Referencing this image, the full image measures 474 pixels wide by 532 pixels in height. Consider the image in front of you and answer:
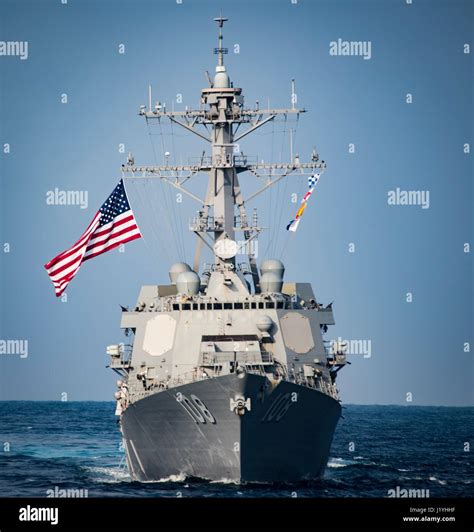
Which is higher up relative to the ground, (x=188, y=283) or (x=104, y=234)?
(x=104, y=234)

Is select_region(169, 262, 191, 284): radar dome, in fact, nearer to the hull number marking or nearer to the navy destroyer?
the navy destroyer

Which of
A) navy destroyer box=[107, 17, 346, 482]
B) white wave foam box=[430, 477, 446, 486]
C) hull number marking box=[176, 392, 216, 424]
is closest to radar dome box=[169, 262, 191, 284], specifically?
navy destroyer box=[107, 17, 346, 482]

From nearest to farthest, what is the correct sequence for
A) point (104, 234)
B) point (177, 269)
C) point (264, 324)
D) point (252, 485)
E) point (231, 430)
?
point (231, 430)
point (252, 485)
point (264, 324)
point (104, 234)
point (177, 269)

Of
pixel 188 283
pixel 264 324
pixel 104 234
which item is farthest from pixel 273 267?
pixel 104 234

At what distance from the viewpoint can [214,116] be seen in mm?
52469

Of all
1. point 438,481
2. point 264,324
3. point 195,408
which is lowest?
point 438,481

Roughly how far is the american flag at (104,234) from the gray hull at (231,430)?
17.7 feet

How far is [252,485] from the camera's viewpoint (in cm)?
4344

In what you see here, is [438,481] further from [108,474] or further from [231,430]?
[108,474]

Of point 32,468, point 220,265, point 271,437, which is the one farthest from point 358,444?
point 271,437

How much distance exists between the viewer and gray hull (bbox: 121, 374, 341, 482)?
141 feet

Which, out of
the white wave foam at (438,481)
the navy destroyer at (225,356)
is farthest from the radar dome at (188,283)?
the white wave foam at (438,481)

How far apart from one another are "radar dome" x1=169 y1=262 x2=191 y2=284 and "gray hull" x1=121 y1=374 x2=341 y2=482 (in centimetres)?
716

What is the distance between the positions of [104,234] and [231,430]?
926 cm
